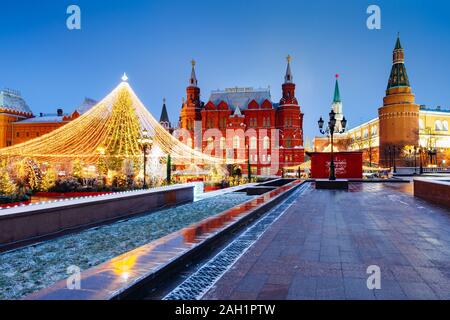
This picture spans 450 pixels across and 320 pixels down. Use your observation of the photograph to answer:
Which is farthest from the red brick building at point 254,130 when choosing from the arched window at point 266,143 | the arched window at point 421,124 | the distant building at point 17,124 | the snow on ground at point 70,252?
Result: the snow on ground at point 70,252

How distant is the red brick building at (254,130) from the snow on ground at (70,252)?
182ft

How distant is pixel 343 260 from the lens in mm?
5758

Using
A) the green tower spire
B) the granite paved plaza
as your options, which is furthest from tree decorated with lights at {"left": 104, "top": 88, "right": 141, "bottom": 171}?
the green tower spire

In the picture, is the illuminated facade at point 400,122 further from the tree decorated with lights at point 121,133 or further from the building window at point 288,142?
the tree decorated with lights at point 121,133

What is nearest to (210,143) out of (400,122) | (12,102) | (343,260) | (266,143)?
(266,143)

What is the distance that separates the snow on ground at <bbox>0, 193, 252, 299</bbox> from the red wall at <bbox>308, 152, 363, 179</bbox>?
73.8ft

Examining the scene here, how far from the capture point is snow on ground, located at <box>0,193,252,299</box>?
212 inches

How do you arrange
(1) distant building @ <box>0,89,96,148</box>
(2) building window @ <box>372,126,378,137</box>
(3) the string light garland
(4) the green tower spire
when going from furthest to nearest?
(2) building window @ <box>372,126,378,137</box>, (4) the green tower spire, (1) distant building @ <box>0,89,96,148</box>, (3) the string light garland

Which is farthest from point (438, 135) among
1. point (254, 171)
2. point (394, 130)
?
point (254, 171)

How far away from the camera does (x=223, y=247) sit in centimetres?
691

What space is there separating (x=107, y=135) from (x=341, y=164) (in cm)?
2003

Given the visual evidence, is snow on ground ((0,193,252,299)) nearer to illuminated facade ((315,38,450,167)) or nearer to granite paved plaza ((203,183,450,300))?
granite paved plaza ((203,183,450,300))

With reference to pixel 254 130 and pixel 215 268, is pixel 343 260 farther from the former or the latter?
pixel 254 130
